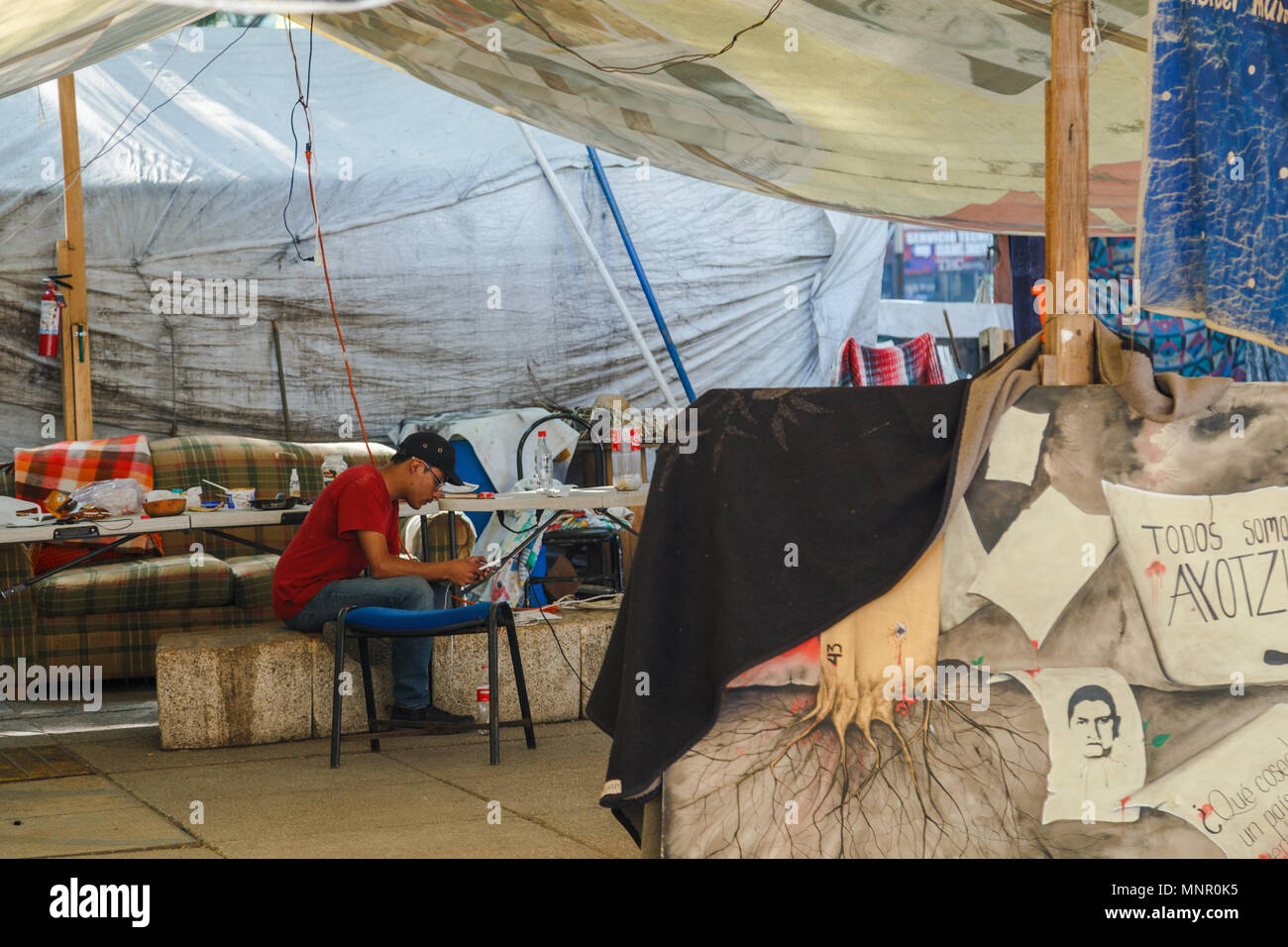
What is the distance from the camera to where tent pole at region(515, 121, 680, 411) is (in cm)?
802

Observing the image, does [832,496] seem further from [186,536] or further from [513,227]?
[513,227]

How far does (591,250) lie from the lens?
803 centimetres

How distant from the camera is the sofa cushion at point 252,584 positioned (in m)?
5.34

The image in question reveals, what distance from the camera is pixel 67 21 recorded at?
374cm

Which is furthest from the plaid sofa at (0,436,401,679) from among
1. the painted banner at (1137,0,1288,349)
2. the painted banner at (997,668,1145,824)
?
the painted banner at (997,668,1145,824)

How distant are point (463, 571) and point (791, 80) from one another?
2.13 metres

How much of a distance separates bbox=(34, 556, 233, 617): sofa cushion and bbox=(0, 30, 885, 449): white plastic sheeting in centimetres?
207

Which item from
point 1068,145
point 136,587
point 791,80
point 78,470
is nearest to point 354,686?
point 136,587

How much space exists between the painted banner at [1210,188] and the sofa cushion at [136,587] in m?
3.92

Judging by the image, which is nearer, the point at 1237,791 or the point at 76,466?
the point at 1237,791

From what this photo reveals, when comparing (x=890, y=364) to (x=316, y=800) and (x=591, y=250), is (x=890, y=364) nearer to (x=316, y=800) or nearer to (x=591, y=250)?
(x=591, y=250)

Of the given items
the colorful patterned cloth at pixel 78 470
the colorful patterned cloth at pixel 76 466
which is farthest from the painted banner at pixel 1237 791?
the colorful patterned cloth at pixel 76 466
